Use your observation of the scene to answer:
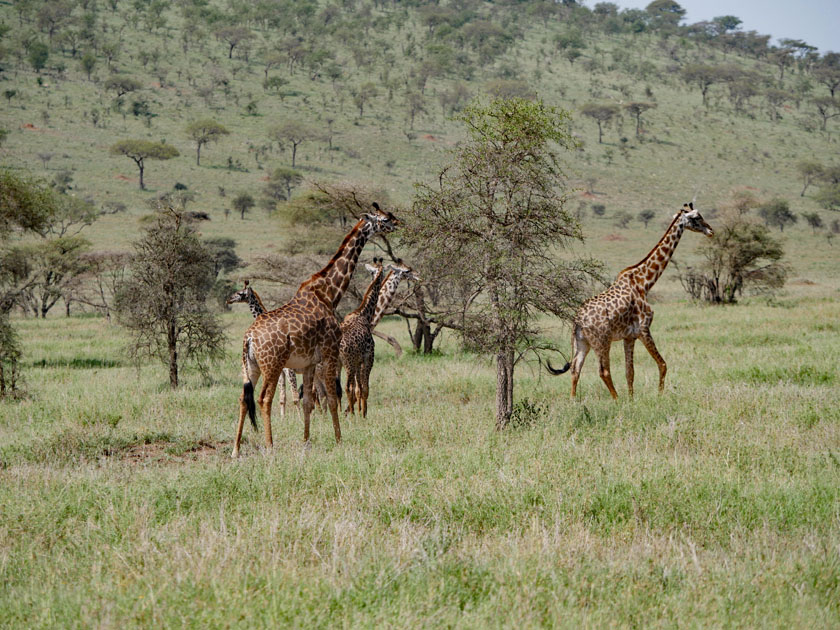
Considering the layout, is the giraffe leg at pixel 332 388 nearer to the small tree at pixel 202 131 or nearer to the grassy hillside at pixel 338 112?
the grassy hillside at pixel 338 112

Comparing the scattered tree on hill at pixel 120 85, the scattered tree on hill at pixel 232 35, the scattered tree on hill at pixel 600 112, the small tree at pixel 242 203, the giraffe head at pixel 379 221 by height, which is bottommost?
the giraffe head at pixel 379 221

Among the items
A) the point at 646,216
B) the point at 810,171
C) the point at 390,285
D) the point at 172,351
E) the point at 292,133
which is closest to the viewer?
the point at 390,285

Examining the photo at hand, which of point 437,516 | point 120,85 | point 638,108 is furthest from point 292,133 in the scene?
point 437,516

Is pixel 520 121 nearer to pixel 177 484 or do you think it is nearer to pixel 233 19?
pixel 177 484

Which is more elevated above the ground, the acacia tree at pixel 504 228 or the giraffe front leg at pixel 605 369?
the acacia tree at pixel 504 228

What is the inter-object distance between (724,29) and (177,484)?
573 feet

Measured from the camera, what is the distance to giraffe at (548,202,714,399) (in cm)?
1241

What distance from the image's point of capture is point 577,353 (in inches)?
500

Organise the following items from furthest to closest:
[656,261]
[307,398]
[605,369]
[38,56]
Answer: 1. [38,56]
2. [656,261]
3. [605,369]
4. [307,398]

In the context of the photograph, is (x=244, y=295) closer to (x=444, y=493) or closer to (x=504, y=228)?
(x=504, y=228)

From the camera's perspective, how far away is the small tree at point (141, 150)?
62.1 m

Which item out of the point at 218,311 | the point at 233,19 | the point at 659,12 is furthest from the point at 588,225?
the point at 659,12

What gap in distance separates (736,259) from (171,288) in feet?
72.0

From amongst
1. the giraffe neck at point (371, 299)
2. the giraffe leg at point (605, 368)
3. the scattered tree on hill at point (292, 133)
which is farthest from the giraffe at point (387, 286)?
the scattered tree on hill at point (292, 133)
